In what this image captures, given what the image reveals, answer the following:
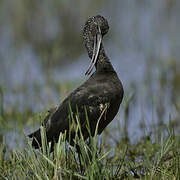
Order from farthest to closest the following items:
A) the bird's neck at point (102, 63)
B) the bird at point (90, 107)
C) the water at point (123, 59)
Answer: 1. the water at point (123, 59)
2. the bird's neck at point (102, 63)
3. the bird at point (90, 107)

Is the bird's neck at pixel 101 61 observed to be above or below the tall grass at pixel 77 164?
above

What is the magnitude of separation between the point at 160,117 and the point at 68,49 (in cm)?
332

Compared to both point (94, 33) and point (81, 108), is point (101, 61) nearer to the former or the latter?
point (94, 33)

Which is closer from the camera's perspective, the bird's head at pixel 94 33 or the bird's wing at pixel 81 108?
the bird's wing at pixel 81 108

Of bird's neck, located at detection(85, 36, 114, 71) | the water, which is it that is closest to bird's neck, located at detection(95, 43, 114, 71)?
bird's neck, located at detection(85, 36, 114, 71)

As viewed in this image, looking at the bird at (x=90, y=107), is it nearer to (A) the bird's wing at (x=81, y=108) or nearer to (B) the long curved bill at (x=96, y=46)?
(A) the bird's wing at (x=81, y=108)

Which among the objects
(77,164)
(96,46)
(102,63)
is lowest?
(77,164)

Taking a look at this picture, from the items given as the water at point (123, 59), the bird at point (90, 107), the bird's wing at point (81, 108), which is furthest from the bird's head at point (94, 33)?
the water at point (123, 59)

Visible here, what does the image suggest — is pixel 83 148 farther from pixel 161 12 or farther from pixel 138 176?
pixel 161 12

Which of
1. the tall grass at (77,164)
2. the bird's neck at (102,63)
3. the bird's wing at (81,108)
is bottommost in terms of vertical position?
the tall grass at (77,164)

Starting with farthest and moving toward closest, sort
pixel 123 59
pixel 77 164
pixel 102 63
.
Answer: pixel 123 59 < pixel 102 63 < pixel 77 164

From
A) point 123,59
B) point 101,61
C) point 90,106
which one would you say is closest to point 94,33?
point 101,61

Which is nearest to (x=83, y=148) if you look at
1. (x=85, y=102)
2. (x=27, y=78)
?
(x=85, y=102)

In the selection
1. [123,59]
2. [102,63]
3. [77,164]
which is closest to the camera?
[77,164]
